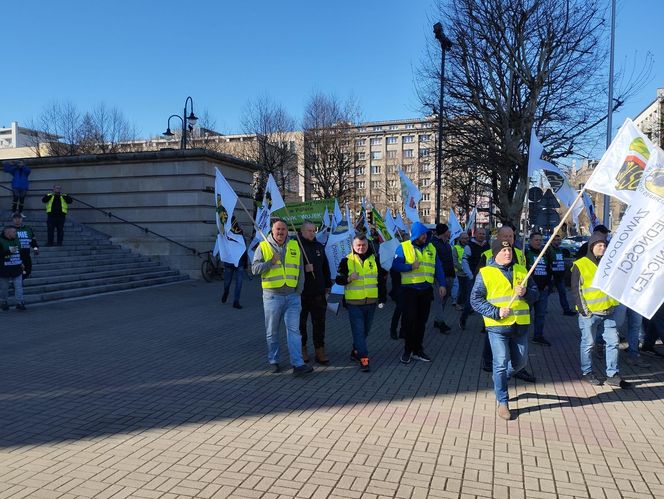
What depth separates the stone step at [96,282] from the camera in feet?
40.7

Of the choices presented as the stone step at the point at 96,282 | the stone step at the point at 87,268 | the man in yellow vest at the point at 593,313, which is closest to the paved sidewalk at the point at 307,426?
the man in yellow vest at the point at 593,313

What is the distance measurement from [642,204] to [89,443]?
504 cm

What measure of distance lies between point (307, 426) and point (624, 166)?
3623 mm

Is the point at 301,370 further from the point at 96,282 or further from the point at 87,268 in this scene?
the point at 87,268

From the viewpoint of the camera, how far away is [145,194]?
1955cm

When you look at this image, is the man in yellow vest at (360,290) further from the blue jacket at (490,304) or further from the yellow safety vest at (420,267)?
the blue jacket at (490,304)

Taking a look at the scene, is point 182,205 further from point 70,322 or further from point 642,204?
point 642,204

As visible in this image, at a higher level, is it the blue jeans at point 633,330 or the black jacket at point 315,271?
the black jacket at point 315,271

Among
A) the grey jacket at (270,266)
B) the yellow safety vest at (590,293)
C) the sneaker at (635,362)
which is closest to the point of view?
the yellow safety vest at (590,293)

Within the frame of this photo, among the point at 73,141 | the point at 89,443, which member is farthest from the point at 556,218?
the point at 73,141

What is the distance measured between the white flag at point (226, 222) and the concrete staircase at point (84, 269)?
4891 millimetres

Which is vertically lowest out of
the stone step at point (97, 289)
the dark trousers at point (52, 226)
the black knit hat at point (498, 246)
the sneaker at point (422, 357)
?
the sneaker at point (422, 357)

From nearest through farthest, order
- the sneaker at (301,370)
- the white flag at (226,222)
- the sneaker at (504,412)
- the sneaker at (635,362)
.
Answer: the sneaker at (504,412) → the sneaker at (301,370) → the sneaker at (635,362) → the white flag at (226,222)

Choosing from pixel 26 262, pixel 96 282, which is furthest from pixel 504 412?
pixel 96 282
